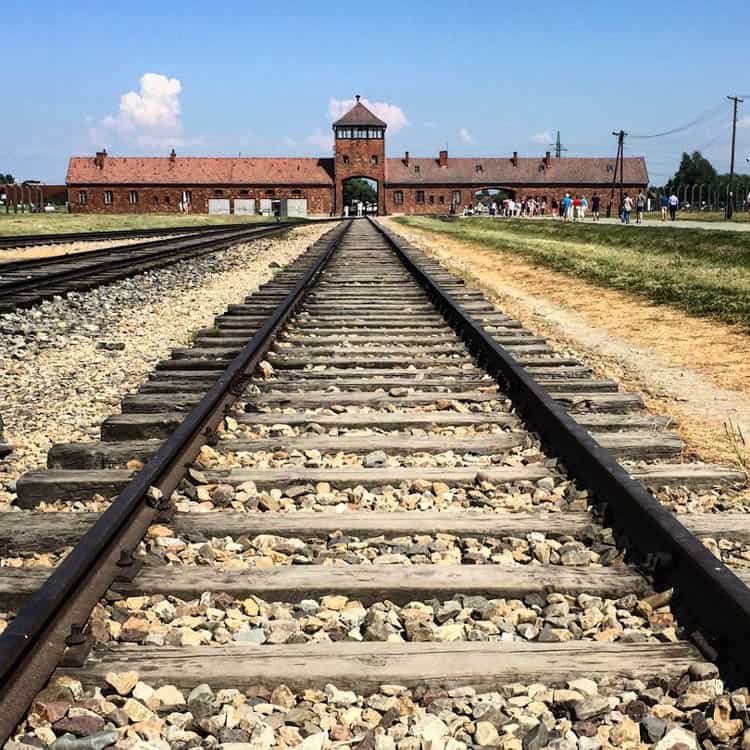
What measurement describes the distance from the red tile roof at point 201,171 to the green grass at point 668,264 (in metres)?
71.7

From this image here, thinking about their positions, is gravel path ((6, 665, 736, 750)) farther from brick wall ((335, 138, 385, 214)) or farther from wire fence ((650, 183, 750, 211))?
brick wall ((335, 138, 385, 214))

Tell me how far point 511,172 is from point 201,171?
118 ft

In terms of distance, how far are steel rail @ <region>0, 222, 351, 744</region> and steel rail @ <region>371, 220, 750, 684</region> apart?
168cm

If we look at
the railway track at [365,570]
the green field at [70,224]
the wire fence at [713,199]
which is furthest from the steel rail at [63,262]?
the wire fence at [713,199]

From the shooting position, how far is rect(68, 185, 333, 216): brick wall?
97.5 meters

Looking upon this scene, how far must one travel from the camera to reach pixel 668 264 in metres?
17.5

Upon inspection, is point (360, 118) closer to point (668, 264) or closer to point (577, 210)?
point (577, 210)

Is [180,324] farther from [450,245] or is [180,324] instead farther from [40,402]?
[450,245]

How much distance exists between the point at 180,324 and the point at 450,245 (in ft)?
62.3

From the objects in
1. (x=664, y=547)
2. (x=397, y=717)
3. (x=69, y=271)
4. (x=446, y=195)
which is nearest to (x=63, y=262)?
(x=69, y=271)

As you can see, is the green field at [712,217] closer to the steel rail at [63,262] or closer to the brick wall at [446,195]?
the steel rail at [63,262]

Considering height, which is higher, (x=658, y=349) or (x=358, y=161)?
(x=358, y=161)

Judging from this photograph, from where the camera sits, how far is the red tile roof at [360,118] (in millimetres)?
100250

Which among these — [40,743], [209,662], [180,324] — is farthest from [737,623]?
[180,324]
